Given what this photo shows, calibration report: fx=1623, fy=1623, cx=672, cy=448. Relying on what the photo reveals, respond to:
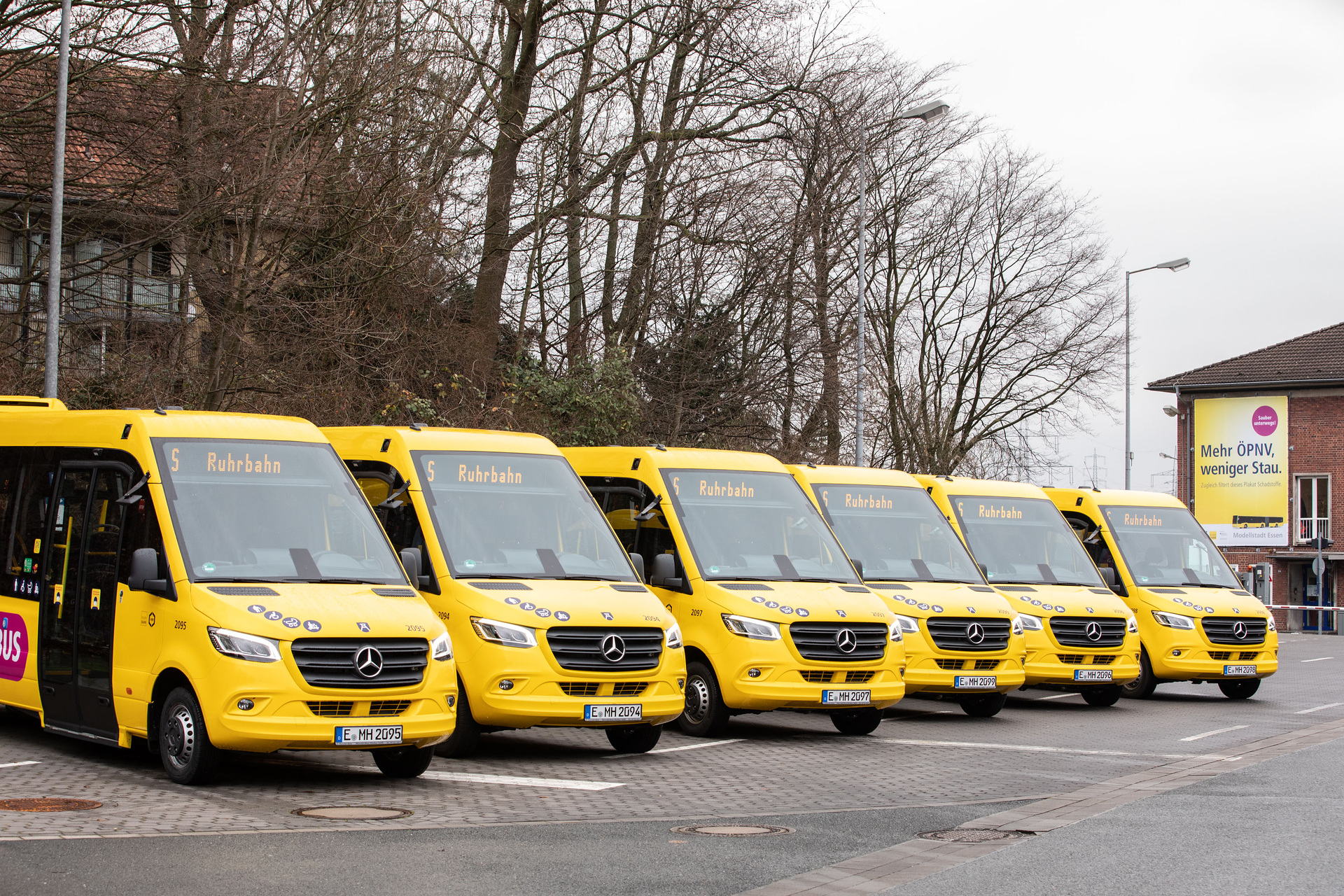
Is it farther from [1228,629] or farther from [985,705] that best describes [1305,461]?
[985,705]

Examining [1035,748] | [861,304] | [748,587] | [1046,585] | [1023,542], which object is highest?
[861,304]

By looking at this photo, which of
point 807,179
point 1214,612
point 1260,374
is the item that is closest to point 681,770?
point 1214,612

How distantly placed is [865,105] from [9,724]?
26.7 m

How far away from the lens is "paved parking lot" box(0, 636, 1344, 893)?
822 cm

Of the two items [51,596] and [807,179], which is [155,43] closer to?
[51,596]

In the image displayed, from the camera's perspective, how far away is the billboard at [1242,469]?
60.2 meters

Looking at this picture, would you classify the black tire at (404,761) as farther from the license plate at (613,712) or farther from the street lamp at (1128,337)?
the street lamp at (1128,337)

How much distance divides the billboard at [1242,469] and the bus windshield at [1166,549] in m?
41.2

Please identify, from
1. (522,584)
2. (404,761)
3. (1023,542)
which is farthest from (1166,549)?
(404,761)

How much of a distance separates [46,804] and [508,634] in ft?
11.9

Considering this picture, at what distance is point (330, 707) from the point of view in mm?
10516

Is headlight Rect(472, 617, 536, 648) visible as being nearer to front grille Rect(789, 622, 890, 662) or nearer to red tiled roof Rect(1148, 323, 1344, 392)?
front grille Rect(789, 622, 890, 662)

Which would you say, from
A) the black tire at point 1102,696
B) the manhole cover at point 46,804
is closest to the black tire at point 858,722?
the black tire at point 1102,696

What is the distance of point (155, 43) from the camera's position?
22875mm
